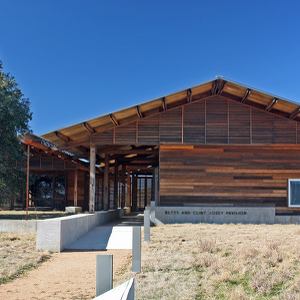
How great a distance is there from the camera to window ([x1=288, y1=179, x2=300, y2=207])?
60.2ft

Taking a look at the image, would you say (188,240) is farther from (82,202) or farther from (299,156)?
(82,202)

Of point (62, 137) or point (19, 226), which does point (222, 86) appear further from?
point (19, 226)

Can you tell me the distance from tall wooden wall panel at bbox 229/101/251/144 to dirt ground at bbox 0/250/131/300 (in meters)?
9.98

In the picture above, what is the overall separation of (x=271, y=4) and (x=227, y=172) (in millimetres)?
11006

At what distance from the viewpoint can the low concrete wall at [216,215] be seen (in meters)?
17.6

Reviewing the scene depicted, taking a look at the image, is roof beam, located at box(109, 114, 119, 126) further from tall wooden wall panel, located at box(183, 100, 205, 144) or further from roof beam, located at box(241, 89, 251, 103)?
roof beam, located at box(241, 89, 251, 103)

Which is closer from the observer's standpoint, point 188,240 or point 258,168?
point 188,240

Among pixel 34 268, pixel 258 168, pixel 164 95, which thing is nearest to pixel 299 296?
pixel 34 268

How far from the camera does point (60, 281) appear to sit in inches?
289

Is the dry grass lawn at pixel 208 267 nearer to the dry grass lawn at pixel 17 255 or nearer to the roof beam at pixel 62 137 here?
the dry grass lawn at pixel 17 255

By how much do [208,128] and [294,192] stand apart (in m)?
5.58

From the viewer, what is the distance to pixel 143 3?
Answer: 28250mm

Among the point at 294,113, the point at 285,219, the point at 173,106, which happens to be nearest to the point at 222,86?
the point at 173,106

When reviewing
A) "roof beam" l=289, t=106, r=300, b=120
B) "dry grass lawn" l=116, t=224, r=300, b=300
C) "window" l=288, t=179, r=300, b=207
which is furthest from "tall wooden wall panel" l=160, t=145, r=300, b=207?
"dry grass lawn" l=116, t=224, r=300, b=300
